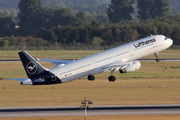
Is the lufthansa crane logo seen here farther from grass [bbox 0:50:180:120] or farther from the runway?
grass [bbox 0:50:180:120]

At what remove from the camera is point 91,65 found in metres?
70.9

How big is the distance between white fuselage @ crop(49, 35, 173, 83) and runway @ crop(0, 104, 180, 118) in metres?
6.33

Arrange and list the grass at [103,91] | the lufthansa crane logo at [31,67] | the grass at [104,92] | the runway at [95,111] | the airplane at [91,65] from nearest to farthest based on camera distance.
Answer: the runway at [95,111]
the lufthansa crane logo at [31,67]
the airplane at [91,65]
the grass at [104,92]
the grass at [103,91]

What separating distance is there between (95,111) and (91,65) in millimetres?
9529

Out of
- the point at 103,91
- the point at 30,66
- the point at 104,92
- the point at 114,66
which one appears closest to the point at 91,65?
the point at 114,66

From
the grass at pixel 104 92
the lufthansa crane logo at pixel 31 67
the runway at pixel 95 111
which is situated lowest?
the runway at pixel 95 111

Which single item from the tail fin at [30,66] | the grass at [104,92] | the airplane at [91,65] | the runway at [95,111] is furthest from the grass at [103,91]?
the tail fin at [30,66]

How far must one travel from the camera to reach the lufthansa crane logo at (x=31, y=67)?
2576 inches

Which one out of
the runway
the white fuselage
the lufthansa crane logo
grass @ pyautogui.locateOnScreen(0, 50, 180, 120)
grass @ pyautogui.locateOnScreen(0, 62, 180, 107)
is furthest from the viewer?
grass @ pyautogui.locateOnScreen(0, 62, 180, 107)

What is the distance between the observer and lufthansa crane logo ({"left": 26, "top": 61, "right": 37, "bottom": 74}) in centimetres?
6543

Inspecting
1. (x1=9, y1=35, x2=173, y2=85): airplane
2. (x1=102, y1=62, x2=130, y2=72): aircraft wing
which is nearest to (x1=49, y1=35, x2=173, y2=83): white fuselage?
(x1=9, y1=35, x2=173, y2=85): airplane

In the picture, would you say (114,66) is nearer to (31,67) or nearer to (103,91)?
(31,67)

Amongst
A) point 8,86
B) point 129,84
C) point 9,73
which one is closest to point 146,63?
point 129,84

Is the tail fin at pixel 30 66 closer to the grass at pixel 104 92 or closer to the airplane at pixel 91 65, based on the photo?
the airplane at pixel 91 65
